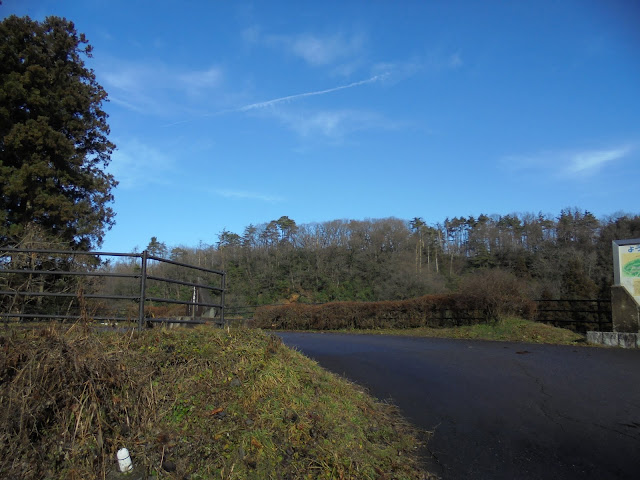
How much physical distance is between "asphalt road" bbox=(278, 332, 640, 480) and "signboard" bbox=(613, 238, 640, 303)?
2.84 m

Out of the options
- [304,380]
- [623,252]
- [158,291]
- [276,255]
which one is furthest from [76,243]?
[276,255]

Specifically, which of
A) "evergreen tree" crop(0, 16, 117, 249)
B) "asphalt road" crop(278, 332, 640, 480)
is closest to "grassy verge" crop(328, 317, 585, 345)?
"asphalt road" crop(278, 332, 640, 480)

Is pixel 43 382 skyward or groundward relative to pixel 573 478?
skyward

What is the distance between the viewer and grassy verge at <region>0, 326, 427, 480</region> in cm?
343

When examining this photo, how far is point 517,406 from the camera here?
614 cm

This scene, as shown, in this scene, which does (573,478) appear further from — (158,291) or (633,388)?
(158,291)

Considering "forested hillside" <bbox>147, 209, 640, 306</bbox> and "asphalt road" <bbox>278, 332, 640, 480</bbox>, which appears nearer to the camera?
"asphalt road" <bbox>278, 332, 640, 480</bbox>

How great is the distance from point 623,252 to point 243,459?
44.3 ft

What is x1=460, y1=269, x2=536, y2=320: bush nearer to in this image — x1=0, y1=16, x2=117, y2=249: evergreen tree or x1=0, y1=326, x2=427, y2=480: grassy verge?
x1=0, y1=326, x2=427, y2=480: grassy verge

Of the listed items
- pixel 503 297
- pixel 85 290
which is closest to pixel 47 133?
pixel 85 290

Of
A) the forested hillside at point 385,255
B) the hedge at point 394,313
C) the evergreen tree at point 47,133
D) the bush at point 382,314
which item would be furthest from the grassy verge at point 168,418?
the forested hillside at point 385,255

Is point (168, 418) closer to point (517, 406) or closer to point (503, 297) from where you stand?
point (517, 406)

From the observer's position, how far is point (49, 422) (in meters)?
3.57

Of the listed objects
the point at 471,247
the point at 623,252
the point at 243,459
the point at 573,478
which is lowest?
the point at 573,478
